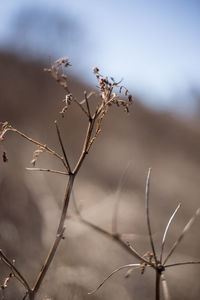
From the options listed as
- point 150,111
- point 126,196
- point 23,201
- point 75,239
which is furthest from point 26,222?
point 150,111

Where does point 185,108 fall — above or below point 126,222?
above

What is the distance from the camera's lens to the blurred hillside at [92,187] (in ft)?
6.54

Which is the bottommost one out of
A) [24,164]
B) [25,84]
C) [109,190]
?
[24,164]

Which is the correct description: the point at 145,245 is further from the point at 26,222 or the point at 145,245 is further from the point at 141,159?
the point at 141,159

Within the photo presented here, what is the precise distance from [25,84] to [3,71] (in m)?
0.80

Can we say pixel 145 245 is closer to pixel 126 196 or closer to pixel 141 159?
pixel 126 196

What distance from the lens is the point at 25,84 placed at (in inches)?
402

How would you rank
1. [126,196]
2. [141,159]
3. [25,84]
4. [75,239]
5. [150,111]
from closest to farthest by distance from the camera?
[75,239], [126,196], [141,159], [25,84], [150,111]

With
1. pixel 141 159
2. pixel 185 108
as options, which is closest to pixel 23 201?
pixel 141 159

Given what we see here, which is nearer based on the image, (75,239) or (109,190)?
(75,239)

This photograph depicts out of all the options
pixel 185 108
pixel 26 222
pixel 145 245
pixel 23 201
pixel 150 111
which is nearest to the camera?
pixel 26 222

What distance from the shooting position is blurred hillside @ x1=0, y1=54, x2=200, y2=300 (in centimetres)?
199

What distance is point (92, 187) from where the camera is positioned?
6027mm

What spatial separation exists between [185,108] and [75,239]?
1834 cm
